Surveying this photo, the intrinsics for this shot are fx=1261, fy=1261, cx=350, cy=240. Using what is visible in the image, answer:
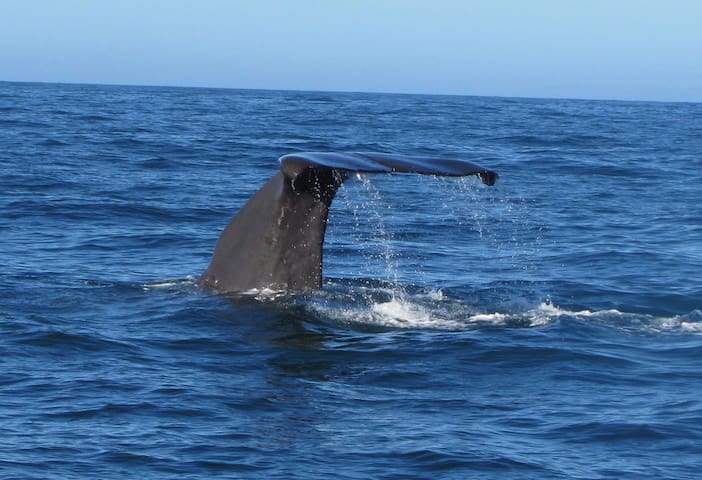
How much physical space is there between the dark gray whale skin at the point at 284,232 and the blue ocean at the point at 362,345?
169mm

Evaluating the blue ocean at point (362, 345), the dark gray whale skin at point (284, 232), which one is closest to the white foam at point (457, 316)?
the blue ocean at point (362, 345)

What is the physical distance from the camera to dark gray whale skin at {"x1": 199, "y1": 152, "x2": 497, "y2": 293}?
8609 mm

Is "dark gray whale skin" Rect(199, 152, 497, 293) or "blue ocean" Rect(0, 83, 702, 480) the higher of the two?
"dark gray whale skin" Rect(199, 152, 497, 293)

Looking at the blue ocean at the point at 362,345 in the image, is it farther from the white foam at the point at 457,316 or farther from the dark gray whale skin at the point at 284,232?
the dark gray whale skin at the point at 284,232

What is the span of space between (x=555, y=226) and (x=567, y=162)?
9708 mm

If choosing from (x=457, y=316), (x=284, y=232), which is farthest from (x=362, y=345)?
(x=457, y=316)

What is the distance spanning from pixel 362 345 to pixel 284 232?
0.96m

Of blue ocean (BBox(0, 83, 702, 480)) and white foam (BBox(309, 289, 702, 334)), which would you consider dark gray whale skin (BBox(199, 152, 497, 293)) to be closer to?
blue ocean (BBox(0, 83, 702, 480))

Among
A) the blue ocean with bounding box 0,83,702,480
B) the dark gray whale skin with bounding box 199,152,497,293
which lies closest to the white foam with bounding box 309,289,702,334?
the blue ocean with bounding box 0,83,702,480

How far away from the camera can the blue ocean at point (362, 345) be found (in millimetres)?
6445

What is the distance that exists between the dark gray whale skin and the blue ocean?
0.55ft

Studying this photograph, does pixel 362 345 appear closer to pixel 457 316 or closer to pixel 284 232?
pixel 284 232

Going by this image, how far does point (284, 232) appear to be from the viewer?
877 cm

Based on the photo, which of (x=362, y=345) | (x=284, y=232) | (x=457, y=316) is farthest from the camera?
(x=457, y=316)
